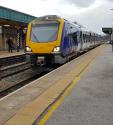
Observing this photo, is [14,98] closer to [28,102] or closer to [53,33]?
[28,102]

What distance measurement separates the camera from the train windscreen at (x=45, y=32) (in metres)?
20.1

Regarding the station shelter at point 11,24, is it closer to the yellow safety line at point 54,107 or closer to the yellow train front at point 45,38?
the yellow train front at point 45,38

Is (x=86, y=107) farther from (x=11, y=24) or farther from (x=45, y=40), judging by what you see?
(x=11, y=24)

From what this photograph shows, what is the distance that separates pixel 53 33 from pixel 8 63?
7.66 metres

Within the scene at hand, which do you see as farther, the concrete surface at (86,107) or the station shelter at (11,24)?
the station shelter at (11,24)

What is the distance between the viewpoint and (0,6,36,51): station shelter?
37006 millimetres

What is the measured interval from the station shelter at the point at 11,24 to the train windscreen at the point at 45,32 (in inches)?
596

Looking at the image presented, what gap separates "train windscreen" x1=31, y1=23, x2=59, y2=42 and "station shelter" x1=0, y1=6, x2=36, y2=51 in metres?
15.1

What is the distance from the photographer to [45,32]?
20234 millimetres

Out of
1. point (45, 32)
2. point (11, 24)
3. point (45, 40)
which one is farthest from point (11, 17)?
point (45, 40)

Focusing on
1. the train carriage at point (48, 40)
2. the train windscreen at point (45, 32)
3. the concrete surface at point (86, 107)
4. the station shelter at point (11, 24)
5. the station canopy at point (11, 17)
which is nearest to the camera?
the concrete surface at point (86, 107)

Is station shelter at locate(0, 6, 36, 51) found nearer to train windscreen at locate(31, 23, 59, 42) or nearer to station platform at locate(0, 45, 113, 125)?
train windscreen at locate(31, 23, 59, 42)

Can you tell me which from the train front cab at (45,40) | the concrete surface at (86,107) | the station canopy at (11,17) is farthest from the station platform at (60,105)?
the station canopy at (11,17)

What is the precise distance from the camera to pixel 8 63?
27.0 meters
